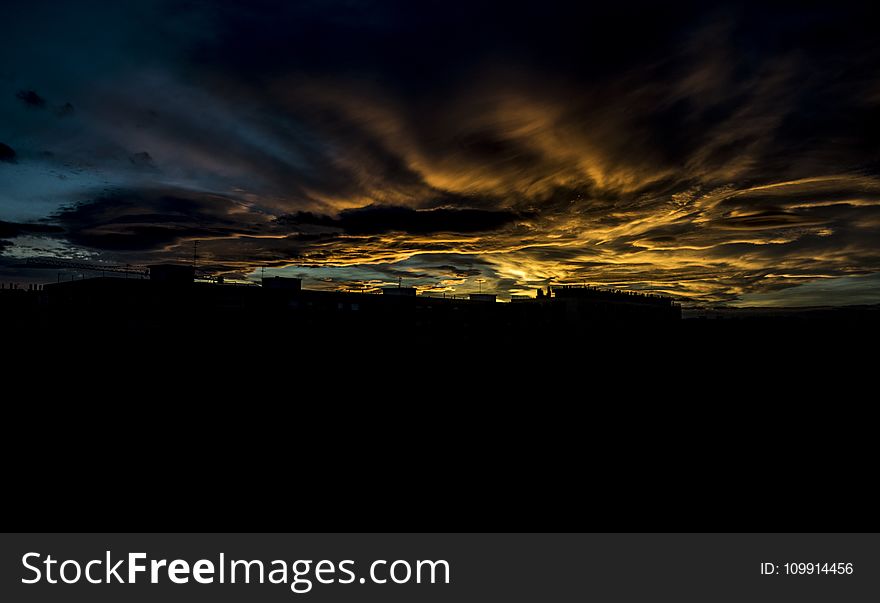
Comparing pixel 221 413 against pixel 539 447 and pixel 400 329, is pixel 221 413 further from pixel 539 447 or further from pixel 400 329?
→ pixel 400 329

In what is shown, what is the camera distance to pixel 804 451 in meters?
20.9

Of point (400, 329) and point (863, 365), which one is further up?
point (400, 329)

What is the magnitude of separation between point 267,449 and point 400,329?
44.6 m

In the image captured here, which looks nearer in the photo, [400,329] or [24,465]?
[24,465]

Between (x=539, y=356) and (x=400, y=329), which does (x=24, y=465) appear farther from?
(x=539, y=356)
